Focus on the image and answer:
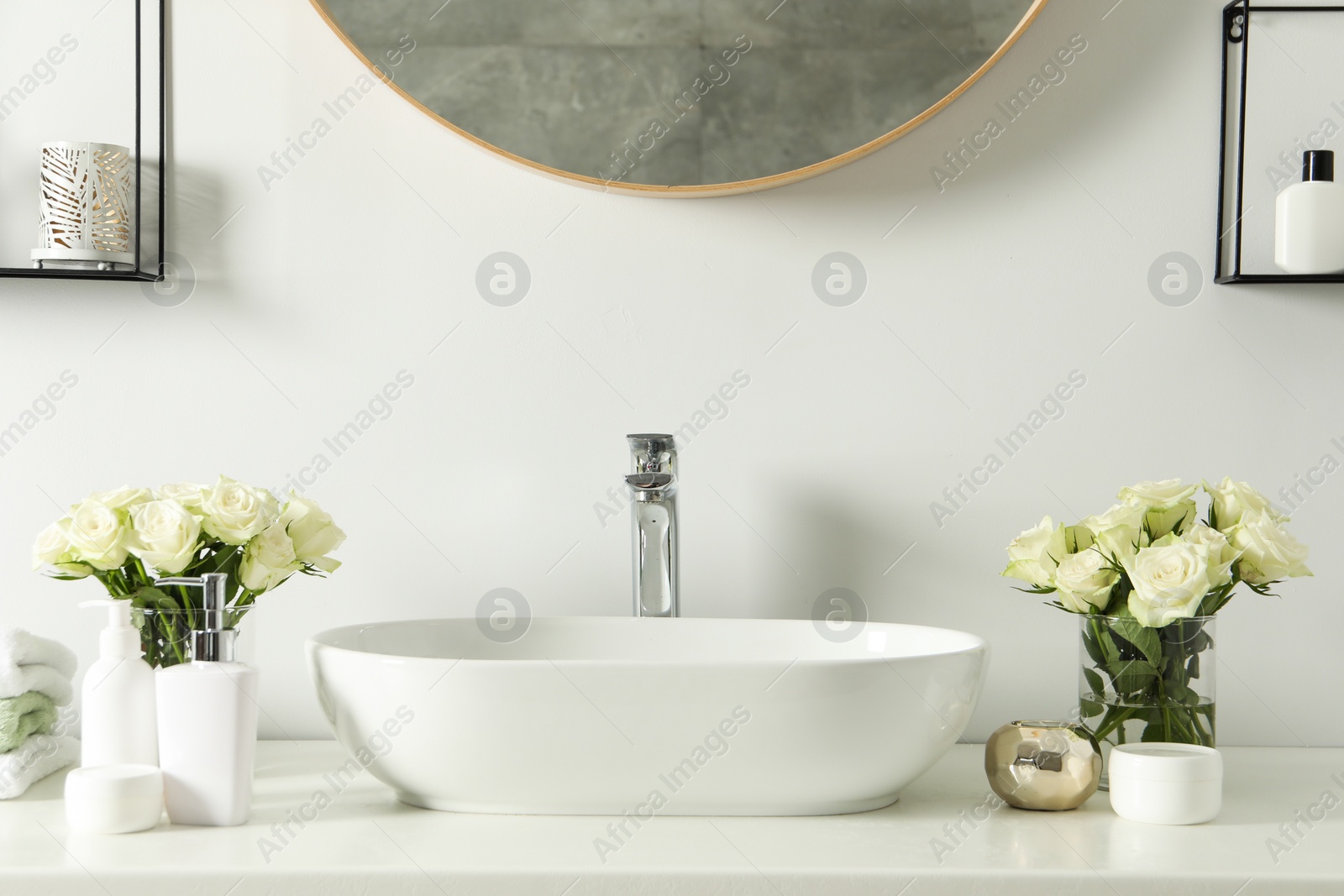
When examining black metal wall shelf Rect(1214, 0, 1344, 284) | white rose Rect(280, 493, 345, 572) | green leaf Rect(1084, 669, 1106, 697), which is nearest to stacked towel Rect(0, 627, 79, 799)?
white rose Rect(280, 493, 345, 572)

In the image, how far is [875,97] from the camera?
1.03 meters

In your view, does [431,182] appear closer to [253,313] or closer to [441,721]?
[253,313]

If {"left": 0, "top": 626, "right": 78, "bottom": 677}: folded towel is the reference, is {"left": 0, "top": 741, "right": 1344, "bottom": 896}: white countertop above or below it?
below

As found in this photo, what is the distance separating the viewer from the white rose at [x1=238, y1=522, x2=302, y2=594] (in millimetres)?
813

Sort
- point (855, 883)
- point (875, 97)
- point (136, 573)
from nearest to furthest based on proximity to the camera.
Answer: point (855, 883) → point (136, 573) → point (875, 97)

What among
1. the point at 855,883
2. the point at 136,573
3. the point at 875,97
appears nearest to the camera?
the point at 855,883

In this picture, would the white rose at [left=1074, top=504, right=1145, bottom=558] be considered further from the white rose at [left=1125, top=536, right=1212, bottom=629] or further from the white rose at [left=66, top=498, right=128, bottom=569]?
the white rose at [left=66, top=498, right=128, bottom=569]

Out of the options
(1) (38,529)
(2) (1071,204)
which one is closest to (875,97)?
(2) (1071,204)

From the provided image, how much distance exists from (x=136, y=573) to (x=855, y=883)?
1.93 ft

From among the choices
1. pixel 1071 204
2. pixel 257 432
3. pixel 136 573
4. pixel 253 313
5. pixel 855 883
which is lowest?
pixel 855 883

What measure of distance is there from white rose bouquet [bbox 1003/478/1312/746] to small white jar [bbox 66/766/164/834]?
67 cm

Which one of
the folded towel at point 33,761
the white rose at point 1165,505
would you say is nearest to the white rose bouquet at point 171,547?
the folded towel at point 33,761

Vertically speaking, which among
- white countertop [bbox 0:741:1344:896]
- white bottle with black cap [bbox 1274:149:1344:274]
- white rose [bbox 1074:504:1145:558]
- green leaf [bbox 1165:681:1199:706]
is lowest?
white countertop [bbox 0:741:1344:896]

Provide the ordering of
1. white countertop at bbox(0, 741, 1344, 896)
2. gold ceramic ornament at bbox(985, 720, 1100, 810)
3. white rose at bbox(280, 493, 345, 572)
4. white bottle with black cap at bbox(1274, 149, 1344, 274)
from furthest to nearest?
white bottle with black cap at bbox(1274, 149, 1344, 274), white rose at bbox(280, 493, 345, 572), gold ceramic ornament at bbox(985, 720, 1100, 810), white countertop at bbox(0, 741, 1344, 896)
